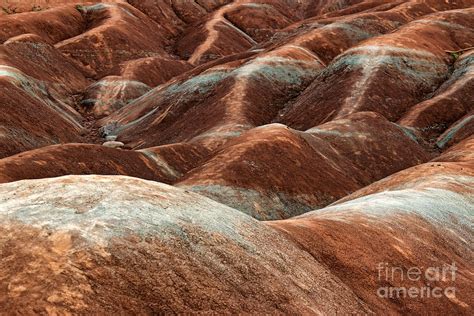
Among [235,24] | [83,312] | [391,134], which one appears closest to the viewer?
[83,312]

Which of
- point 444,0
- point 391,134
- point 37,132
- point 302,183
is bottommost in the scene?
point 37,132

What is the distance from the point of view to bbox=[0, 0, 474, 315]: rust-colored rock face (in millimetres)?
12281

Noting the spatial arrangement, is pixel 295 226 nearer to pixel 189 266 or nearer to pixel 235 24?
pixel 189 266

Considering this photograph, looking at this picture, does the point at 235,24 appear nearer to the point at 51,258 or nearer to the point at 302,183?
the point at 302,183

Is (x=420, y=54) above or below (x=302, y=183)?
above

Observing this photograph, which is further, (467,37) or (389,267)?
(467,37)

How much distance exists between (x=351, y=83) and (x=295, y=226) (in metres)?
60.3

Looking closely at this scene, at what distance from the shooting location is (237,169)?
45.2m

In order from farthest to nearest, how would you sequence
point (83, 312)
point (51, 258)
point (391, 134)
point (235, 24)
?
point (235, 24) → point (391, 134) → point (51, 258) → point (83, 312)

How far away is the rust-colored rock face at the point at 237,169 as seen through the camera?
40.3 feet

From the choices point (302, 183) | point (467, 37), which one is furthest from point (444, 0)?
point (302, 183)

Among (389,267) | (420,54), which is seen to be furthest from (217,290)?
(420,54)

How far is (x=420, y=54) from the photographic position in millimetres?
84062

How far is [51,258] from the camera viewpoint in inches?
448
